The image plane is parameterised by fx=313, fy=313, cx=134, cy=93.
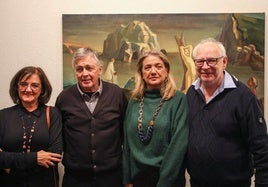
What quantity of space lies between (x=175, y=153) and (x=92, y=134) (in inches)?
21.3

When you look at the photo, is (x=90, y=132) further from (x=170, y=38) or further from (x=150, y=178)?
(x=170, y=38)

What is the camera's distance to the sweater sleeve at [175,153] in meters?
1.87

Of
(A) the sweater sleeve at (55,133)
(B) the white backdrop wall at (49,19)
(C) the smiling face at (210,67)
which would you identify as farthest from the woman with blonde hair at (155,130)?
(B) the white backdrop wall at (49,19)

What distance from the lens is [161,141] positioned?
1914 millimetres

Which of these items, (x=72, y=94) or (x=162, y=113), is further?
(x=72, y=94)

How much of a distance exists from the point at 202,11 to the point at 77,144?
143 centimetres

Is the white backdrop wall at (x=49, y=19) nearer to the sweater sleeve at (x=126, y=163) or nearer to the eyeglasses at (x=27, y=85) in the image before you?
the eyeglasses at (x=27, y=85)

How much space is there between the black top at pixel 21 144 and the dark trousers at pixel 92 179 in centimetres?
13

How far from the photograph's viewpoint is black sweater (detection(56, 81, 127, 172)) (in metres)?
2.01

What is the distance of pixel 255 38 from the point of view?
2.48 m

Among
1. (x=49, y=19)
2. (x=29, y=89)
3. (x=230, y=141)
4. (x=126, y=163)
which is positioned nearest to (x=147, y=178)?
(x=126, y=163)

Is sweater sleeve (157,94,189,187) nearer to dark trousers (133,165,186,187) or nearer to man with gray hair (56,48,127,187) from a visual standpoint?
dark trousers (133,165,186,187)

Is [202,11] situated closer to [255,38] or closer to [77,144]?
[255,38]

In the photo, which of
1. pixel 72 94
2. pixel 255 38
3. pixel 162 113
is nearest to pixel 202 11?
pixel 255 38
